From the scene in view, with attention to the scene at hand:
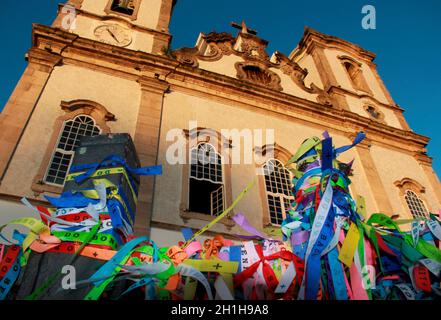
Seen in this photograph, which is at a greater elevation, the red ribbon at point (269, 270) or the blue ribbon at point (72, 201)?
the blue ribbon at point (72, 201)

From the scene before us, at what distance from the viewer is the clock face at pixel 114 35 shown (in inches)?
467

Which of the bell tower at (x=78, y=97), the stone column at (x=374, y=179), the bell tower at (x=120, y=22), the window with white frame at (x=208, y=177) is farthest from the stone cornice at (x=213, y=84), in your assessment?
the window with white frame at (x=208, y=177)

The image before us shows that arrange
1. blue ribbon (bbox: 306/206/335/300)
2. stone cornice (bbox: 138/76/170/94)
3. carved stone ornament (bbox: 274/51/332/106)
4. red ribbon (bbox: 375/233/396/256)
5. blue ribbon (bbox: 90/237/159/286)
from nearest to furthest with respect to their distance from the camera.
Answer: blue ribbon (bbox: 90/237/159/286)
blue ribbon (bbox: 306/206/335/300)
red ribbon (bbox: 375/233/396/256)
stone cornice (bbox: 138/76/170/94)
carved stone ornament (bbox: 274/51/332/106)

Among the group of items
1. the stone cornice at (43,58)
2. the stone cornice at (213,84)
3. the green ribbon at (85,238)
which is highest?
the stone cornice at (213,84)

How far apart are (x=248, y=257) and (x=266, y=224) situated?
454cm

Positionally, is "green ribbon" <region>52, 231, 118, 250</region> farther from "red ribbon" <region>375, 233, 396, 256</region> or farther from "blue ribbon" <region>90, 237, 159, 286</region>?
"red ribbon" <region>375, 233, 396, 256</region>

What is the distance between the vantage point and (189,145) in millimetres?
9531

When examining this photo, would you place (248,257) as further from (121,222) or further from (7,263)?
(7,263)

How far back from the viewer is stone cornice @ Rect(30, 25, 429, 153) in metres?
10.4

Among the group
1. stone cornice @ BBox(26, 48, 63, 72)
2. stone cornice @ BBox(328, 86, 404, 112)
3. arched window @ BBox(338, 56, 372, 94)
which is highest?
arched window @ BBox(338, 56, 372, 94)

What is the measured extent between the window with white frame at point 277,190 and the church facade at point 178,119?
0.13 feet

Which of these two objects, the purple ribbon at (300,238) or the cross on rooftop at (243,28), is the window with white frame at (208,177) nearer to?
the purple ribbon at (300,238)

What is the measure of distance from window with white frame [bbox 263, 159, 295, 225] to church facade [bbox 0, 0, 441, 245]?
0.13ft

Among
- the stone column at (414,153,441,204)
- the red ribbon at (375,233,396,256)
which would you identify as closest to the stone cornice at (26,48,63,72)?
the red ribbon at (375,233,396,256)
